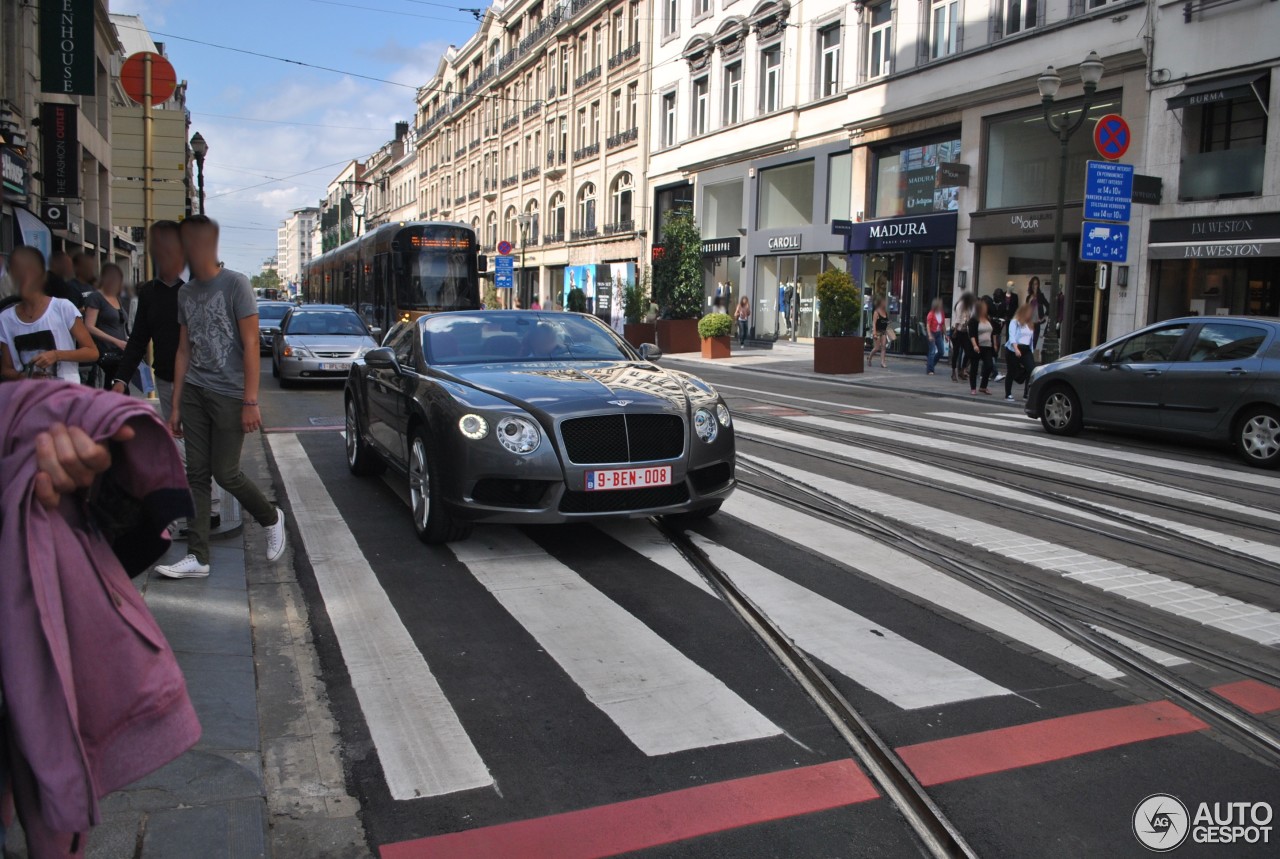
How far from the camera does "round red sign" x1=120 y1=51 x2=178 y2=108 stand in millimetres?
7977

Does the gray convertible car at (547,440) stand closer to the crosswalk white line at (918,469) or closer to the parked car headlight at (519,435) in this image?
the parked car headlight at (519,435)

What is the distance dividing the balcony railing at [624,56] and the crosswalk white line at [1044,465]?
3599 centimetres

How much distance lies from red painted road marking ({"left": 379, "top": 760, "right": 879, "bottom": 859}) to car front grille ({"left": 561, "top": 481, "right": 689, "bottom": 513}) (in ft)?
9.27

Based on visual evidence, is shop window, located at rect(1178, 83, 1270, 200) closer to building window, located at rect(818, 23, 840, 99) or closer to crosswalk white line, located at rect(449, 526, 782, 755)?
building window, located at rect(818, 23, 840, 99)

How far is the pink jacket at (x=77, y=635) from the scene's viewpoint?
1.97 meters

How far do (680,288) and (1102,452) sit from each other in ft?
67.6

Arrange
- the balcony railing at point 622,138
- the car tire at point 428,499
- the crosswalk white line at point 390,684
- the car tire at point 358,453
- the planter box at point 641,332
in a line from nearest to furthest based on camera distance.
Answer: the crosswalk white line at point 390,684 → the car tire at point 428,499 → the car tire at point 358,453 → the planter box at point 641,332 → the balcony railing at point 622,138

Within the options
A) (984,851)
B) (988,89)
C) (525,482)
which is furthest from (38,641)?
(988,89)

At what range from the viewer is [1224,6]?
19141mm

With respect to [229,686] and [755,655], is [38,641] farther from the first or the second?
[755,655]

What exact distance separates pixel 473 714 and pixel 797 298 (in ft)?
98.3

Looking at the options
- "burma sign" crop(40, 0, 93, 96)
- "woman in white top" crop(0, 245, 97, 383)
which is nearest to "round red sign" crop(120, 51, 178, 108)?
"woman in white top" crop(0, 245, 97, 383)

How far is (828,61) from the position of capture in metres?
31.2

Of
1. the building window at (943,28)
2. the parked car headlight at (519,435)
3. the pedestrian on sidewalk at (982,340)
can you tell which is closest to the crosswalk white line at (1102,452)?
the pedestrian on sidewalk at (982,340)
